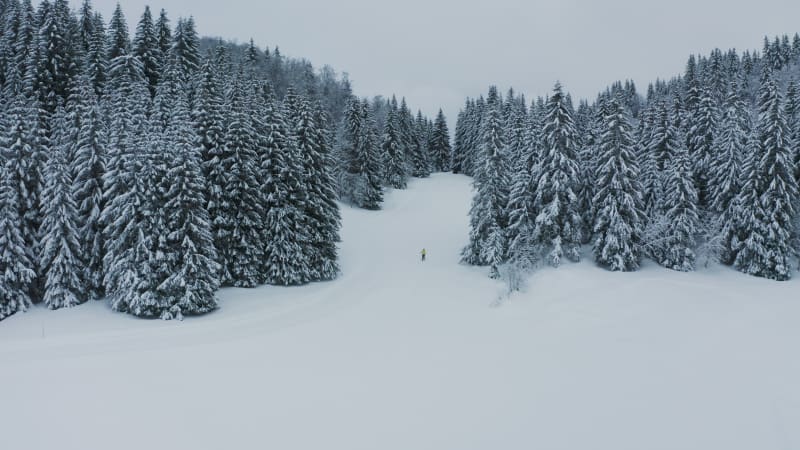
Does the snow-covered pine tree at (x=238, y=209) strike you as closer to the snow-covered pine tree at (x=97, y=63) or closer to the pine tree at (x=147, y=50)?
the snow-covered pine tree at (x=97, y=63)

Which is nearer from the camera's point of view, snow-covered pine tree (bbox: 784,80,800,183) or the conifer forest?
the conifer forest

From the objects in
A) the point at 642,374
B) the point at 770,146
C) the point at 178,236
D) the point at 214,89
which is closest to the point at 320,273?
the point at 178,236

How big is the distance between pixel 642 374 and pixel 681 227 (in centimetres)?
2175

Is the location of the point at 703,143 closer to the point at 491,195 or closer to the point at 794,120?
the point at 794,120

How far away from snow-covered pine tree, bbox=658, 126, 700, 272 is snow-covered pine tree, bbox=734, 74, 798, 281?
14.3 ft

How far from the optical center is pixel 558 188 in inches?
1267

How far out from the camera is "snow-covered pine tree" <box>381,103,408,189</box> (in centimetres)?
6794

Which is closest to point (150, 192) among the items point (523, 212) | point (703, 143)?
point (523, 212)

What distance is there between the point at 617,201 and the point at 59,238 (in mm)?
36468

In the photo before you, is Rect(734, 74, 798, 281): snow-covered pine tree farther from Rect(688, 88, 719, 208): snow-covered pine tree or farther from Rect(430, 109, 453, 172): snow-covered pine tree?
Rect(430, 109, 453, 172): snow-covered pine tree

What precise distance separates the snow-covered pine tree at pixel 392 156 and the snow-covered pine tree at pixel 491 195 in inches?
1257

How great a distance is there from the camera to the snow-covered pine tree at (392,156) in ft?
223

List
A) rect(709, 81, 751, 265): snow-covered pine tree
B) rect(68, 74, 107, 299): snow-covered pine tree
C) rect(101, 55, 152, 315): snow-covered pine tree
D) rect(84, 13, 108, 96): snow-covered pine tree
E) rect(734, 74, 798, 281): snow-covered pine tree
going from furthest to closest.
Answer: rect(84, 13, 108, 96): snow-covered pine tree
rect(709, 81, 751, 265): snow-covered pine tree
rect(734, 74, 798, 281): snow-covered pine tree
rect(68, 74, 107, 299): snow-covered pine tree
rect(101, 55, 152, 315): snow-covered pine tree

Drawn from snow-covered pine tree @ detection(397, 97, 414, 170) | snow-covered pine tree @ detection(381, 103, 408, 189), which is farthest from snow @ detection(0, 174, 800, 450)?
snow-covered pine tree @ detection(397, 97, 414, 170)
